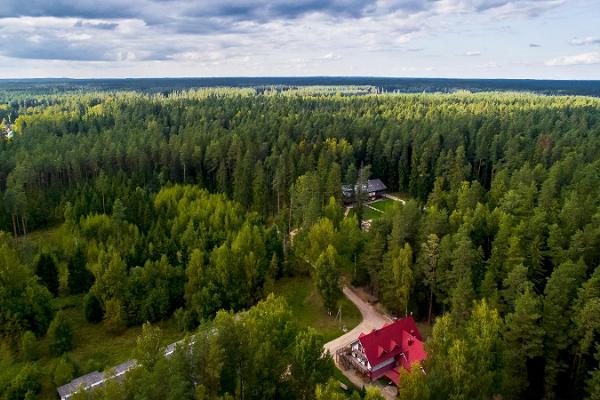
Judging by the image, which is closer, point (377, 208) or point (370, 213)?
point (370, 213)

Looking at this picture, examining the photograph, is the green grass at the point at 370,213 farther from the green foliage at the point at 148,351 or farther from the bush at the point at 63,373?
the green foliage at the point at 148,351

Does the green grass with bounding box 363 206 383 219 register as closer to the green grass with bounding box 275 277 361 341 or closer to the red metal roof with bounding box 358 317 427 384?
the green grass with bounding box 275 277 361 341

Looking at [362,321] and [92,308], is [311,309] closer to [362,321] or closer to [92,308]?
[362,321]

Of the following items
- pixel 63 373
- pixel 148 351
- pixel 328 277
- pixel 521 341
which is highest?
pixel 148 351

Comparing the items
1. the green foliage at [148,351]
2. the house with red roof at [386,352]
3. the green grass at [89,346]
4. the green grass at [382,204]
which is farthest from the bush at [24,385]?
the green grass at [382,204]

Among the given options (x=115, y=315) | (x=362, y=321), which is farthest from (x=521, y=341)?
(x=115, y=315)

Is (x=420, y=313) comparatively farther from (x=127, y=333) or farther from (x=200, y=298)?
(x=127, y=333)

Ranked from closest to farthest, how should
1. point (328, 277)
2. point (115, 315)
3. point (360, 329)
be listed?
point (115, 315) → point (360, 329) → point (328, 277)
